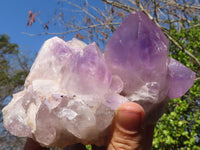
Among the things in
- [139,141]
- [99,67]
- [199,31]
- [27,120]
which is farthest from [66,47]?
[199,31]

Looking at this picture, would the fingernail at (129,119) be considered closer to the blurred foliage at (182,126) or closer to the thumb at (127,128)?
the thumb at (127,128)

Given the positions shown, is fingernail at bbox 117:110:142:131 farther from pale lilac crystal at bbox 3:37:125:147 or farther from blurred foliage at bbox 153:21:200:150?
blurred foliage at bbox 153:21:200:150

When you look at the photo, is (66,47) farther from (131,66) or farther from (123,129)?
(123,129)

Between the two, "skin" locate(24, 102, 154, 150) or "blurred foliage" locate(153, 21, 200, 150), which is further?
"blurred foliage" locate(153, 21, 200, 150)

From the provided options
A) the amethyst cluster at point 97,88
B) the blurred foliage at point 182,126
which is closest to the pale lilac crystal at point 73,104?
the amethyst cluster at point 97,88

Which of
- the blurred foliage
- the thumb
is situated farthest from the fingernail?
the blurred foliage

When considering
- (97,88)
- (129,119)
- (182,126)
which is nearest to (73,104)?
(97,88)

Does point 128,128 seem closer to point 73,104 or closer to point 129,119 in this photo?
point 129,119
